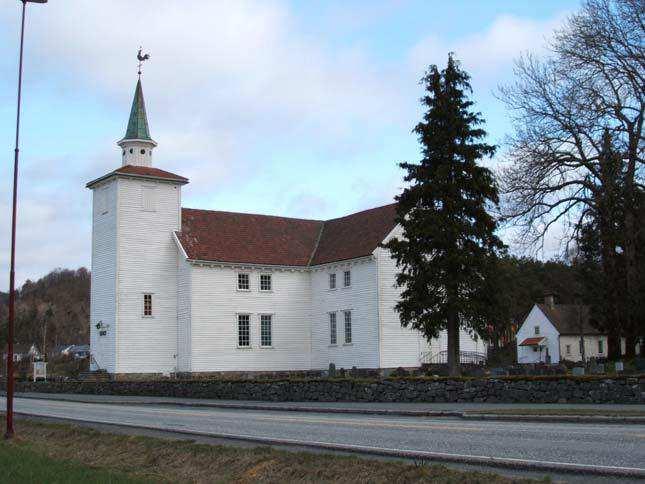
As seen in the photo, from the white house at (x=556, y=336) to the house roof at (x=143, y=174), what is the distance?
154 ft

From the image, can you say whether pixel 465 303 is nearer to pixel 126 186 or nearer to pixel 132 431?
pixel 132 431

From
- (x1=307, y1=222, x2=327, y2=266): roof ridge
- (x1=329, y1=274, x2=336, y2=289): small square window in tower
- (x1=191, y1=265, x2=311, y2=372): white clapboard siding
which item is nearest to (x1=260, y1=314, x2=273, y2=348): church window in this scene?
(x1=191, y1=265, x2=311, y2=372): white clapboard siding

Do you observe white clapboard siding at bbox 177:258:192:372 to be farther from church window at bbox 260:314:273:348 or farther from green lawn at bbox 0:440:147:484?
green lawn at bbox 0:440:147:484

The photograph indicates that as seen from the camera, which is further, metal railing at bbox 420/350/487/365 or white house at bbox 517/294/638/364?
white house at bbox 517/294/638/364

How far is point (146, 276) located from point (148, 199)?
4.97 metres

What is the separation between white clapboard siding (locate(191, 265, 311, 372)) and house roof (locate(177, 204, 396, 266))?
102 cm

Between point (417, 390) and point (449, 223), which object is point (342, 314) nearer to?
point (449, 223)

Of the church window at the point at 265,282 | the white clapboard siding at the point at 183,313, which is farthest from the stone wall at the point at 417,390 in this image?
the church window at the point at 265,282

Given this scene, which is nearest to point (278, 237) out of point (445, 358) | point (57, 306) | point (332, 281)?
point (332, 281)

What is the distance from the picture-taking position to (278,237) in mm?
57844

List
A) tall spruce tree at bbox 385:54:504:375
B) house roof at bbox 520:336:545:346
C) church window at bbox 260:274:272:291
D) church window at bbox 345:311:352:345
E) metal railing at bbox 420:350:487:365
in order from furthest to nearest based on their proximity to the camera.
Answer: house roof at bbox 520:336:545:346 < church window at bbox 260:274:272:291 < church window at bbox 345:311:352:345 < metal railing at bbox 420:350:487:365 < tall spruce tree at bbox 385:54:504:375

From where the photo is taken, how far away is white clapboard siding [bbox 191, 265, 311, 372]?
51.7 metres

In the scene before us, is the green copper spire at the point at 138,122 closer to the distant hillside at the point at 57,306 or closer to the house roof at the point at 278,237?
the house roof at the point at 278,237

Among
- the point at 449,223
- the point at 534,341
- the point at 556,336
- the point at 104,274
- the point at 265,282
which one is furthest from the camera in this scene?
the point at 534,341
